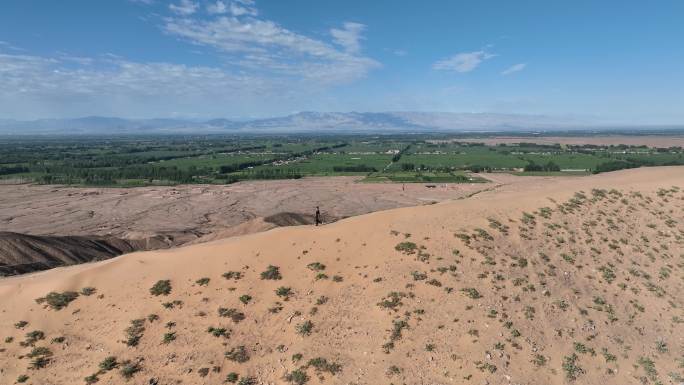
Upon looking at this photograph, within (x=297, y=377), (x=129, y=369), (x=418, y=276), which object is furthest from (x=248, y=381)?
(x=418, y=276)

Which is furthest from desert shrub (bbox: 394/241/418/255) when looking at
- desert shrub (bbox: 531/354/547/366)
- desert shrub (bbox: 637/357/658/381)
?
desert shrub (bbox: 637/357/658/381)

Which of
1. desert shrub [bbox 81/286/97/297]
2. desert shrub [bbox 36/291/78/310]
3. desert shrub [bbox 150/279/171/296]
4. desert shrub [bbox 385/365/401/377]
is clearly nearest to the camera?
desert shrub [bbox 385/365/401/377]

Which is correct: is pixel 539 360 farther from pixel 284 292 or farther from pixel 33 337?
pixel 33 337

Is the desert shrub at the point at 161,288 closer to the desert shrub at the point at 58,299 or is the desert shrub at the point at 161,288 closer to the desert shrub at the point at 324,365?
the desert shrub at the point at 58,299

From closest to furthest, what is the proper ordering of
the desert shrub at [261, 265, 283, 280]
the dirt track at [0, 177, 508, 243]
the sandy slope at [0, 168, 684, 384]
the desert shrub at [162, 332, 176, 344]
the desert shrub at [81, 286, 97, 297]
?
the sandy slope at [0, 168, 684, 384], the desert shrub at [162, 332, 176, 344], the desert shrub at [81, 286, 97, 297], the desert shrub at [261, 265, 283, 280], the dirt track at [0, 177, 508, 243]

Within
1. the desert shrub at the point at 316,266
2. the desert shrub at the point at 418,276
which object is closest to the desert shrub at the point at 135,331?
the desert shrub at the point at 316,266

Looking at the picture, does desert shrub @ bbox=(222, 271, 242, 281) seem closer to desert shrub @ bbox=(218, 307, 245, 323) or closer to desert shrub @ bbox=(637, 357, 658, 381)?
desert shrub @ bbox=(218, 307, 245, 323)

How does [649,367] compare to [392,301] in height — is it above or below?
below
